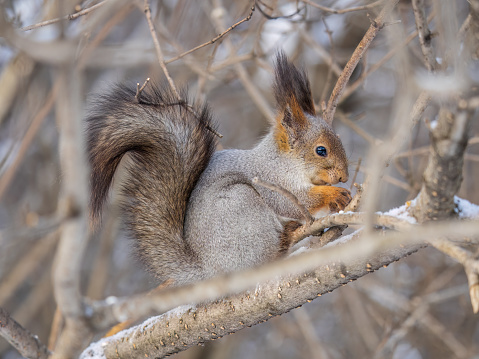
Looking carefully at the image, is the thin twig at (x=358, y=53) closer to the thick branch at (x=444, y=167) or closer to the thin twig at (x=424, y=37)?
the thin twig at (x=424, y=37)

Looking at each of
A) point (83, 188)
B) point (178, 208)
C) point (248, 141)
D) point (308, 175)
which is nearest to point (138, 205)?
point (178, 208)

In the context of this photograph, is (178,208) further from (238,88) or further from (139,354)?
(238,88)

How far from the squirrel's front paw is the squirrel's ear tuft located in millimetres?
484

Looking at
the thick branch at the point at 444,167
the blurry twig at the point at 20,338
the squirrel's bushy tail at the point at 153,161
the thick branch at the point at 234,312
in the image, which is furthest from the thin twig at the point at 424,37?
the blurry twig at the point at 20,338

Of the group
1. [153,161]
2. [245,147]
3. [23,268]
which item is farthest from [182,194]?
[245,147]

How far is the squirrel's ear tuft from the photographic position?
2230mm

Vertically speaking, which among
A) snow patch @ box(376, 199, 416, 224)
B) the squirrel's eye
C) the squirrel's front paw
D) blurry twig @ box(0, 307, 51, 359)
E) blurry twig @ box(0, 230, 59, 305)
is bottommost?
blurry twig @ box(0, 230, 59, 305)

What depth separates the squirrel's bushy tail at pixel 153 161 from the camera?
1985 mm

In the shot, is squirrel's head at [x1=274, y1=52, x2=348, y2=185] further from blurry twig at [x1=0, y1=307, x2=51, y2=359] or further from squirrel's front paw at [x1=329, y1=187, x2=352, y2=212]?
blurry twig at [x1=0, y1=307, x2=51, y2=359]

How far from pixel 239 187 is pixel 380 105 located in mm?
3268

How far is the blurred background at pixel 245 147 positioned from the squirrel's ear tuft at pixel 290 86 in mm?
246

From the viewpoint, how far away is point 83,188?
111 cm

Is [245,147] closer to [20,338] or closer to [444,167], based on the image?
[20,338]

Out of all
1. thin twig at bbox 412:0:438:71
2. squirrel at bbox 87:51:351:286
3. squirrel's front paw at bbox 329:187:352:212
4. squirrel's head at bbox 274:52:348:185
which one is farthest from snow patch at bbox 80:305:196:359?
thin twig at bbox 412:0:438:71
